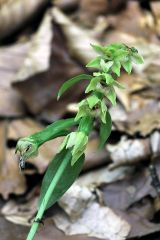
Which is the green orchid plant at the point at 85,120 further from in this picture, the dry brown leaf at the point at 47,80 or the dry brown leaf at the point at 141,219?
the dry brown leaf at the point at 47,80

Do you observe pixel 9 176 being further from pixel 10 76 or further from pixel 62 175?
pixel 62 175

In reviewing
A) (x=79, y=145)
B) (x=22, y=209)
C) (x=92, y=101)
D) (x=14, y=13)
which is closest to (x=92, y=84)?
(x=92, y=101)

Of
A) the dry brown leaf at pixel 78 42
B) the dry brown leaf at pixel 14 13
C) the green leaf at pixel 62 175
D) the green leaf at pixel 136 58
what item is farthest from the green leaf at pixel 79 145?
the dry brown leaf at pixel 14 13

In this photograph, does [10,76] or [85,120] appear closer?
[85,120]

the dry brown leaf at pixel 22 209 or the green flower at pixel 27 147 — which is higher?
the green flower at pixel 27 147

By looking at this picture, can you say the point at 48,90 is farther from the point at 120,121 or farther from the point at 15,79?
the point at 120,121

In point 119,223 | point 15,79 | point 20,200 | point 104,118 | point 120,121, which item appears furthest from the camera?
point 15,79

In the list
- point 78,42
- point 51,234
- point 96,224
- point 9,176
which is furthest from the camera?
point 78,42

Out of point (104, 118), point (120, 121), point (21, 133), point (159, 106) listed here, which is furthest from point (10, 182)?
point (104, 118)

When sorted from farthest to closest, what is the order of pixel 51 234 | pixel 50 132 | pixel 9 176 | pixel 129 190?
pixel 9 176 < pixel 129 190 < pixel 51 234 < pixel 50 132
